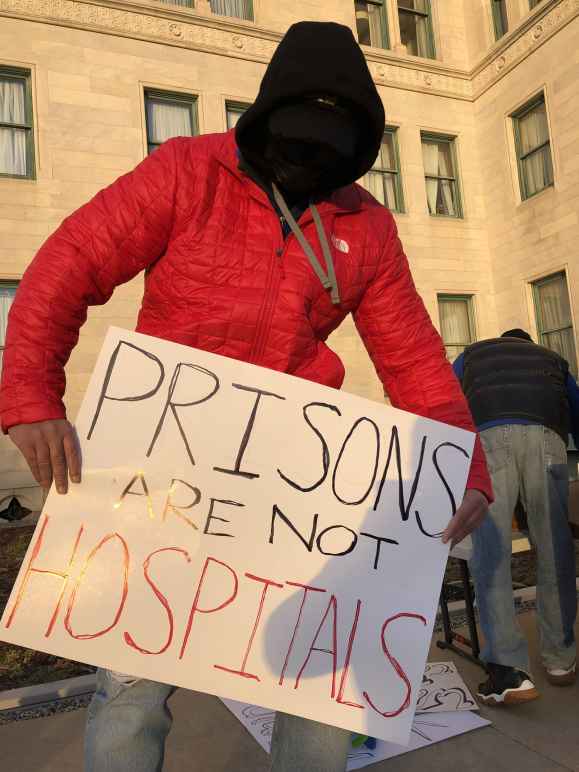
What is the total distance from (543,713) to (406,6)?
15.1m

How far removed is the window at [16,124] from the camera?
1069 cm

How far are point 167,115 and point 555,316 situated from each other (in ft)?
26.7

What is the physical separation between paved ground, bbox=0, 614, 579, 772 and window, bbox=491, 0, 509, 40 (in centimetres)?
1437

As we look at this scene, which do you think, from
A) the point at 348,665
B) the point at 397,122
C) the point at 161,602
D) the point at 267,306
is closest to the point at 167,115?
the point at 397,122

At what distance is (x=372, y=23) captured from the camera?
46.9ft

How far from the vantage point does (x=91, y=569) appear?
1.56 meters

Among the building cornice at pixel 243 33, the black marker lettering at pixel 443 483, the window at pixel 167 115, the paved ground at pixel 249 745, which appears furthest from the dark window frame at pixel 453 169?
the black marker lettering at pixel 443 483

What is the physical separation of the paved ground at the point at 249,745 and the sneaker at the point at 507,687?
61 millimetres

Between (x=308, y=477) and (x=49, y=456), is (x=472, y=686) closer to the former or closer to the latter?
(x=308, y=477)

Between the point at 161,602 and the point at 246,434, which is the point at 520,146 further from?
the point at 161,602

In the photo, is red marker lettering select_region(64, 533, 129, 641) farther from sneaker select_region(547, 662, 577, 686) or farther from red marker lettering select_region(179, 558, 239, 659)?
sneaker select_region(547, 662, 577, 686)

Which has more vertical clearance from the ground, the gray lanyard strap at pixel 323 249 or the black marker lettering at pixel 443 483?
the gray lanyard strap at pixel 323 249

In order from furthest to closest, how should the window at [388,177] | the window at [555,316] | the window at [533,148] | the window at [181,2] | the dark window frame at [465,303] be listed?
the dark window frame at [465,303] → the window at [388,177] → the window at [533,148] → the window at [555,316] → the window at [181,2]

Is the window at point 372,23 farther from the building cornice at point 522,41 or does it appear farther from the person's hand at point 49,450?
the person's hand at point 49,450
